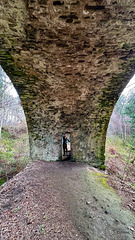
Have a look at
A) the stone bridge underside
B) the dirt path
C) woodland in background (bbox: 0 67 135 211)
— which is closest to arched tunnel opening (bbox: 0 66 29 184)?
woodland in background (bbox: 0 67 135 211)

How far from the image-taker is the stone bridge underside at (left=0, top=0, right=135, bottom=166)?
57.7 inches

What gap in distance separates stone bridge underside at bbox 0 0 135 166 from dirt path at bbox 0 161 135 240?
2.27 meters

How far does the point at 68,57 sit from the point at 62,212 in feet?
9.87

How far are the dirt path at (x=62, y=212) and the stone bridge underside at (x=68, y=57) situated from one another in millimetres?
2270

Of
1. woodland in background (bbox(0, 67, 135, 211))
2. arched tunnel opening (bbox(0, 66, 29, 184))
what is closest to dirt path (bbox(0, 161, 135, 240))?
woodland in background (bbox(0, 67, 135, 211))

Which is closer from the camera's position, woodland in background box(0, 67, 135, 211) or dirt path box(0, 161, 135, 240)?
dirt path box(0, 161, 135, 240)

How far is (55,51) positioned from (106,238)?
323 cm

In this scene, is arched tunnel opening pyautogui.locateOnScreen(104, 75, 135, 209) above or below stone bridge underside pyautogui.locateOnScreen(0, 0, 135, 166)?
below

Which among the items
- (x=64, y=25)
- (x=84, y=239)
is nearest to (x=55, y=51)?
(x=64, y=25)

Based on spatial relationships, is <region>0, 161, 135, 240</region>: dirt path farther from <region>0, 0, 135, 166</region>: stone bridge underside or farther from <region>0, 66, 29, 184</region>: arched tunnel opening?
<region>0, 0, 135, 166</region>: stone bridge underside

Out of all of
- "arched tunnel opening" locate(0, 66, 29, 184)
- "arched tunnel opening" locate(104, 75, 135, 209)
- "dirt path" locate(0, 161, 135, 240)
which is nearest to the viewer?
"dirt path" locate(0, 161, 135, 240)

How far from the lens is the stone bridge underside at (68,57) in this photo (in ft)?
4.81

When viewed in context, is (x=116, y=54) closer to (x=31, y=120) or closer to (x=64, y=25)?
(x=64, y=25)

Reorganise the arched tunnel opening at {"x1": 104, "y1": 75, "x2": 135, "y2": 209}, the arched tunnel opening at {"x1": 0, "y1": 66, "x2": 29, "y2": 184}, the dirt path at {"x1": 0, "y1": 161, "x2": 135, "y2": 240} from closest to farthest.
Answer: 1. the dirt path at {"x1": 0, "y1": 161, "x2": 135, "y2": 240}
2. the arched tunnel opening at {"x1": 104, "y1": 75, "x2": 135, "y2": 209}
3. the arched tunnel opening at {"x1": 0, "y1": 66, "x2": 29, "y2": 184}
